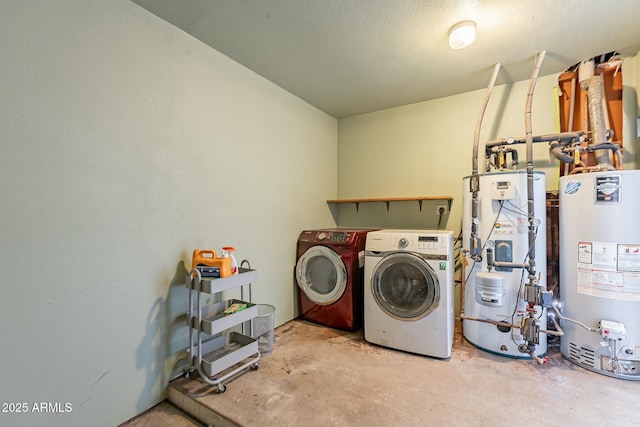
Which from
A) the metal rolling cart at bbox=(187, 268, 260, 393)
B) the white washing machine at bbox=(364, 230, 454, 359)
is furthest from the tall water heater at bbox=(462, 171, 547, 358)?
the metal rolling cart at bbox=(187, 268, 260, 393)

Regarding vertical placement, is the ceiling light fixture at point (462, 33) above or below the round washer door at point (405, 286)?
above

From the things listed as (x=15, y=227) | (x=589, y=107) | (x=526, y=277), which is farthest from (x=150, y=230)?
(x=589, y=107)

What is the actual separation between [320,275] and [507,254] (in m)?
1.63

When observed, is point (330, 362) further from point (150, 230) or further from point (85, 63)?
point (85, 63)

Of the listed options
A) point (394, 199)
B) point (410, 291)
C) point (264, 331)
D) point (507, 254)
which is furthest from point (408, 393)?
point (394, 199)

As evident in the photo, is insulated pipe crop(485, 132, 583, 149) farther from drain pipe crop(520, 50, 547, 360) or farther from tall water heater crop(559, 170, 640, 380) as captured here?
tall water heater crop(559, 170, 640, 380)

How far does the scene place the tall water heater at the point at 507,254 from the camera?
2.08 metres

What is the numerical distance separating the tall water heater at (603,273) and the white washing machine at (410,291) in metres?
0.83

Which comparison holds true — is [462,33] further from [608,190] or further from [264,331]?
[264,331]

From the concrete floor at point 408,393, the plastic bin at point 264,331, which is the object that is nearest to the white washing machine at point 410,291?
the concrete floor at point 408,393

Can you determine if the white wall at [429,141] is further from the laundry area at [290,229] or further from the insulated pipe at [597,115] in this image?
the insulated pipe at [597,115]

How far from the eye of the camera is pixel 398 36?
1925mm

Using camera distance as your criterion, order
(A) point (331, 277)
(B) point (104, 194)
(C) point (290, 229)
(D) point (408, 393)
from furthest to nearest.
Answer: (C) point (290, 229), (A) point (331, 277), (D) point (408, 393), (B) point (104, 194)

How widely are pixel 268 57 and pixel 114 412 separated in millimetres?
2555
